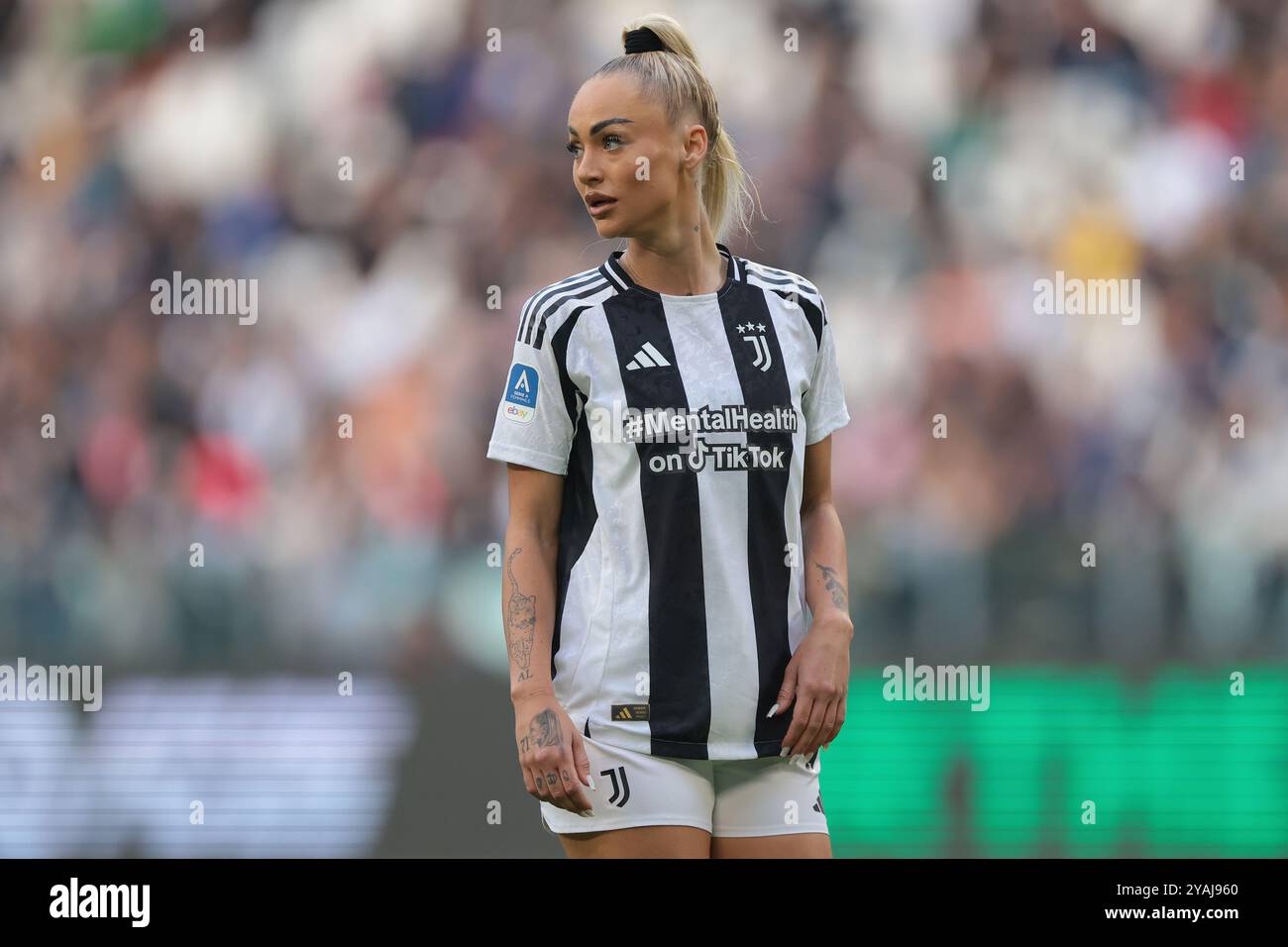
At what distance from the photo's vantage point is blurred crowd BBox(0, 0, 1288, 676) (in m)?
3.87

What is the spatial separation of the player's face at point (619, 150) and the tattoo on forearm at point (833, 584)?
20.6 inches

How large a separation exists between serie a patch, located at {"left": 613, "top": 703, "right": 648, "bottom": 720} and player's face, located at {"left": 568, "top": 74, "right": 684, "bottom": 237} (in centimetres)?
60

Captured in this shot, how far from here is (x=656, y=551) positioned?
1.72 meters

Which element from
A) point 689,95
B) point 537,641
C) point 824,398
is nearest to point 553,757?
point 537,641

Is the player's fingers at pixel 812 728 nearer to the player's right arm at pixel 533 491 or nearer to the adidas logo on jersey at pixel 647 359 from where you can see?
the player's right arm at pixel 533 491

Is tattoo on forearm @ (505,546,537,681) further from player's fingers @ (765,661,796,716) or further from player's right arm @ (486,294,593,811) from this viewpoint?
player's fingers @ (765,661,796,716)

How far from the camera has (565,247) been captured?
3.98m

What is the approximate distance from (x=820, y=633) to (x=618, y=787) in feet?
1.08

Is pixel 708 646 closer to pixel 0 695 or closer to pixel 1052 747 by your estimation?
pixel 1052 747

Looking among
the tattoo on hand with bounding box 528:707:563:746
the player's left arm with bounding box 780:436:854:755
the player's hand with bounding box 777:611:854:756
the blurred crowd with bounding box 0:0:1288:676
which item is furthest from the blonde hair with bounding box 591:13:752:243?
the blurred crowd with bounding box 0:0:1288:676

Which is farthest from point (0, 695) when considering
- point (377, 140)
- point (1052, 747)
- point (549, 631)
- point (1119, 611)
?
point (1119, 611)

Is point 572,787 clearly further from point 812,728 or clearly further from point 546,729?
point 812,728

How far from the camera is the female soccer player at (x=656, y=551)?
1.70 metres
